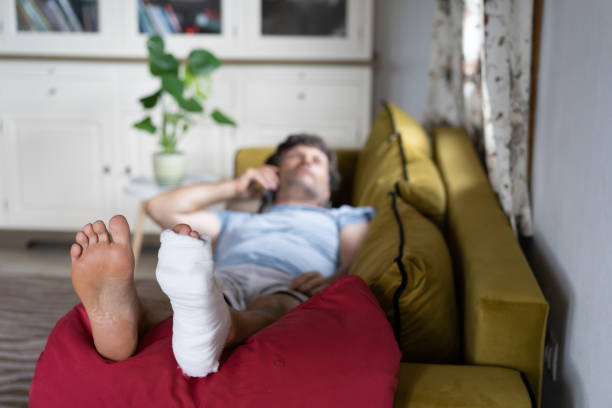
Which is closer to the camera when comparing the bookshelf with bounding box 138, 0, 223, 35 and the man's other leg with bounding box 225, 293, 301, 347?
the man's other leg with bounding box 225, 293, 301, 347

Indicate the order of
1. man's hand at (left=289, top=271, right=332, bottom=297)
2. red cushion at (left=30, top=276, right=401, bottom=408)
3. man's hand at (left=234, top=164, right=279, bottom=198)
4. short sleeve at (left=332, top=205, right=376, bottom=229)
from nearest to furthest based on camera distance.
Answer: red cushion at (left=30, top=276, right=401, bottom=408) → man's hand at (left=289, top=271, right=332, bottom=297) → short sleeve at (left=332, top=205, right=376, bottom=229) → man's hand at (left=234, top=164, right=279, bottom=198)

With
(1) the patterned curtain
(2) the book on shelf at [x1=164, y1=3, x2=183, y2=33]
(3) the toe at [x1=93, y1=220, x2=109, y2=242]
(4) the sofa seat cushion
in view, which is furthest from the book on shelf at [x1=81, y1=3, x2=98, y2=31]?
Result: (4) the sofa seat cushion

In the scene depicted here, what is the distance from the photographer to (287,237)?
157cm

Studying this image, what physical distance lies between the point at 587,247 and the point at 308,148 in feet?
3.48

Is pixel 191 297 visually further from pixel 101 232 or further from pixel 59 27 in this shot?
pixel 59 27

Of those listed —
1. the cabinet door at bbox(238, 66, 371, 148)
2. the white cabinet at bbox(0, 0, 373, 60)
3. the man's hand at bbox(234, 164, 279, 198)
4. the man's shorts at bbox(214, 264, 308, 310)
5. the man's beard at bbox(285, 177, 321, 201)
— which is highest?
the white cabinet at bbox(0, 0, 373, 60)

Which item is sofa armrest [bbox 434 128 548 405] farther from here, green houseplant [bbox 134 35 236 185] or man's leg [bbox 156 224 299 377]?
green houseplant [bbox 134 35 236 185]

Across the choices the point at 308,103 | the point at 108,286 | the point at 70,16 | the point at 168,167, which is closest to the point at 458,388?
the point at 108,286

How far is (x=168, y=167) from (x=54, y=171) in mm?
987

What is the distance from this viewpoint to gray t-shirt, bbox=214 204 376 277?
150 centimetres

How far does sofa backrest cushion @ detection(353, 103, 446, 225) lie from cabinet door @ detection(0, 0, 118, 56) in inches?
63.2

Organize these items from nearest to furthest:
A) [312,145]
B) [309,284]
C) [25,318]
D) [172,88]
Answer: [309,284] < [25,318] < [312,145] < [172,88]

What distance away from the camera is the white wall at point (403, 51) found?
9.15 feet

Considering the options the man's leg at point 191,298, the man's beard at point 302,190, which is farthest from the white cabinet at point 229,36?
the man's leg at point 191,298
